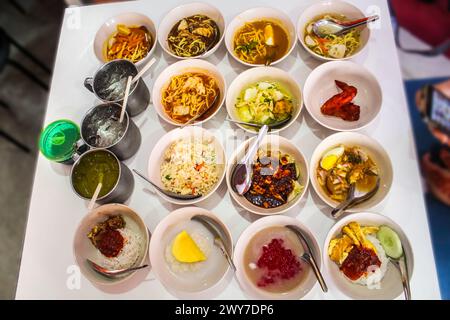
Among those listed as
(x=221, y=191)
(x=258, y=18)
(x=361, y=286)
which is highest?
(x=258, y=18)

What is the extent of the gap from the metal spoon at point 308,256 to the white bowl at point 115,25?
1.41 metres

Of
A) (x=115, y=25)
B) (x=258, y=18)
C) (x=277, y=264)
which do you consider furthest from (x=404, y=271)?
(x=115, y=25)

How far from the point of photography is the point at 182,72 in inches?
86.9

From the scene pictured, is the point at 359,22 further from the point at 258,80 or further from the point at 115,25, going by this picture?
the point at 115,25

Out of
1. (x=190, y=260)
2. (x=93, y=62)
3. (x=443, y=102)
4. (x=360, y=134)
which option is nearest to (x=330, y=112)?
(x=360, y=134)

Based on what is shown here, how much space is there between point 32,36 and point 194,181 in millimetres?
3065

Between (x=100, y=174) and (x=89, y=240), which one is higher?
(x=100, y=174)

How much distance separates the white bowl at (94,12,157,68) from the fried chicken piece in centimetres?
112

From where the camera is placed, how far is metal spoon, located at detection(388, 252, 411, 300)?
163 centimetres

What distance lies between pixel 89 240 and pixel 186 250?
50cm

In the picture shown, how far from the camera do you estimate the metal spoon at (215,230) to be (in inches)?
70.4

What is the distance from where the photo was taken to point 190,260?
184 cm

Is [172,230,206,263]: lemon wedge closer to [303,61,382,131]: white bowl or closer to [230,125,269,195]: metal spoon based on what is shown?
[230,125,269,195]: metal spoon
